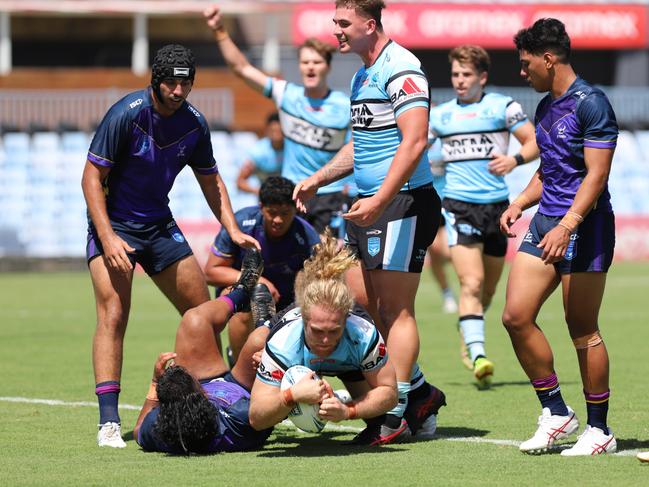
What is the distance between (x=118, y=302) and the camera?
743cm

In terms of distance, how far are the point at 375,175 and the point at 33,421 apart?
2.67 m

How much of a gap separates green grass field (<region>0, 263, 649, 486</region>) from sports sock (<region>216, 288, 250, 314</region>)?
0.79m

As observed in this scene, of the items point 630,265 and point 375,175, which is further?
point 630,265

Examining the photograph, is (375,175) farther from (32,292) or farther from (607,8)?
(607,8)

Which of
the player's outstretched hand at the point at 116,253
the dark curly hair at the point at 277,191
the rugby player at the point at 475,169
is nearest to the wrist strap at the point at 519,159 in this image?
the rugby player at the point at 475,169

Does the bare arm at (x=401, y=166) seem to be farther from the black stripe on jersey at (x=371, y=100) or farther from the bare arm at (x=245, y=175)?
the bare arm at (x=245, y=175)

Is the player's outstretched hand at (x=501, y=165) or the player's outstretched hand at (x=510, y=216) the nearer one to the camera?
the player's outstretched hand at (x=510, y=216)

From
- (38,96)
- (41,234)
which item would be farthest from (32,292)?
(38,96)

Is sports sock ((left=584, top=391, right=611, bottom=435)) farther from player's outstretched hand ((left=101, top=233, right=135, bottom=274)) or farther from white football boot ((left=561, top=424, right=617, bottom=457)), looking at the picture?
player's outstretched hand ((left=101, top=233, right=135, bottom=274))

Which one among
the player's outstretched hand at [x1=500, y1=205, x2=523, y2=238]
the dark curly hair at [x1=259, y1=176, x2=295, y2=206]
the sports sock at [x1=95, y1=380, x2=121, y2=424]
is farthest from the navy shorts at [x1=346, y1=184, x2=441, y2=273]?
the sports sock at [x1=95, y1=380, x2=121, y2=424]

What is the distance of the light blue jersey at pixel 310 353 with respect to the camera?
6449mm

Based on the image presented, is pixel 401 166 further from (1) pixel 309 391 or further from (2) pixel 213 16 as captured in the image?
(2) pixel 213 16

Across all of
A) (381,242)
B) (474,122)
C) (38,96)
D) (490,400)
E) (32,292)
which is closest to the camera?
(381,242)

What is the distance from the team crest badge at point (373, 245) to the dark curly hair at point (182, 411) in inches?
49.6
